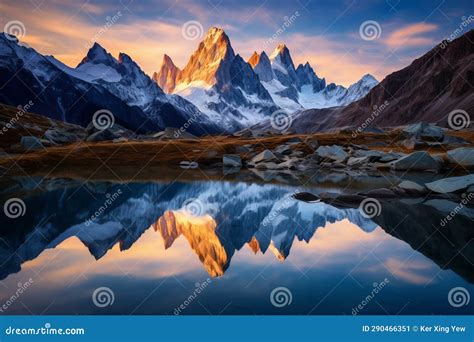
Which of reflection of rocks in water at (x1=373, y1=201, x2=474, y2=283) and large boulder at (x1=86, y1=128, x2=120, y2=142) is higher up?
reflection of rocks in water at (x1=373, y1=201, x2=474, y2=283)

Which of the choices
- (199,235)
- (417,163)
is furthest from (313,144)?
(199,235)

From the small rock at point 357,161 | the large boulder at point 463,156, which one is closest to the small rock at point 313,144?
the small rock at point 357,161

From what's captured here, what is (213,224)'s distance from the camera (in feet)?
80.5

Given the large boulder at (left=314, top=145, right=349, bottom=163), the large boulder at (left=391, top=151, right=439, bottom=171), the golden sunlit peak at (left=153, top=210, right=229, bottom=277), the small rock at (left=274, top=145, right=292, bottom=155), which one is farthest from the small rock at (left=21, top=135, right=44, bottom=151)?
the large boulder at (left=391, top=151, right=439, bottom=171)

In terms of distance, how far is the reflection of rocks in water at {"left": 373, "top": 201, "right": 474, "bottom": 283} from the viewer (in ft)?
53.8

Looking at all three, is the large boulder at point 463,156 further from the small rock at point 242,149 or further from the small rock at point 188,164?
the small rock at point 242,149

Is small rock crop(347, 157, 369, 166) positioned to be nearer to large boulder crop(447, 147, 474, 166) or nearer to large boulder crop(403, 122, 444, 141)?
large boulder crop(447, 147, 474, 166)

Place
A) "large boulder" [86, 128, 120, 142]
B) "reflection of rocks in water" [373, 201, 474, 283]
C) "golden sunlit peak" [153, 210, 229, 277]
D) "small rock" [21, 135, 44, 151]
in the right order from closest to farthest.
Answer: "reflection of rocks in water" [373, 201, 474, 283], "golden sunlit peak" [153, 210, 229, 277], "small rock" [21, 135, 44, 151], "large boulder" [86, 128, 120, 142]

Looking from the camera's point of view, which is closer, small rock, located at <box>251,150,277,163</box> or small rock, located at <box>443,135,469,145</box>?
small rock, located at <box>251,150,277,163</box>

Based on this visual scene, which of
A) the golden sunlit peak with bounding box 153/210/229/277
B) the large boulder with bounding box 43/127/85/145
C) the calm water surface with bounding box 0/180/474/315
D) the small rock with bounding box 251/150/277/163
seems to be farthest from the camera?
the large boulder with bounding box 43/127/85/145

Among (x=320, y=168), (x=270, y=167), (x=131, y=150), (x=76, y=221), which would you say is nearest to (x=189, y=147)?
(x=131, y=150)

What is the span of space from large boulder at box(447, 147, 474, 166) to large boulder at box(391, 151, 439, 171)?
8.75ft

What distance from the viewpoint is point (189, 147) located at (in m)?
92.6

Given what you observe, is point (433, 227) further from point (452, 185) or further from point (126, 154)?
point (126, 154)
